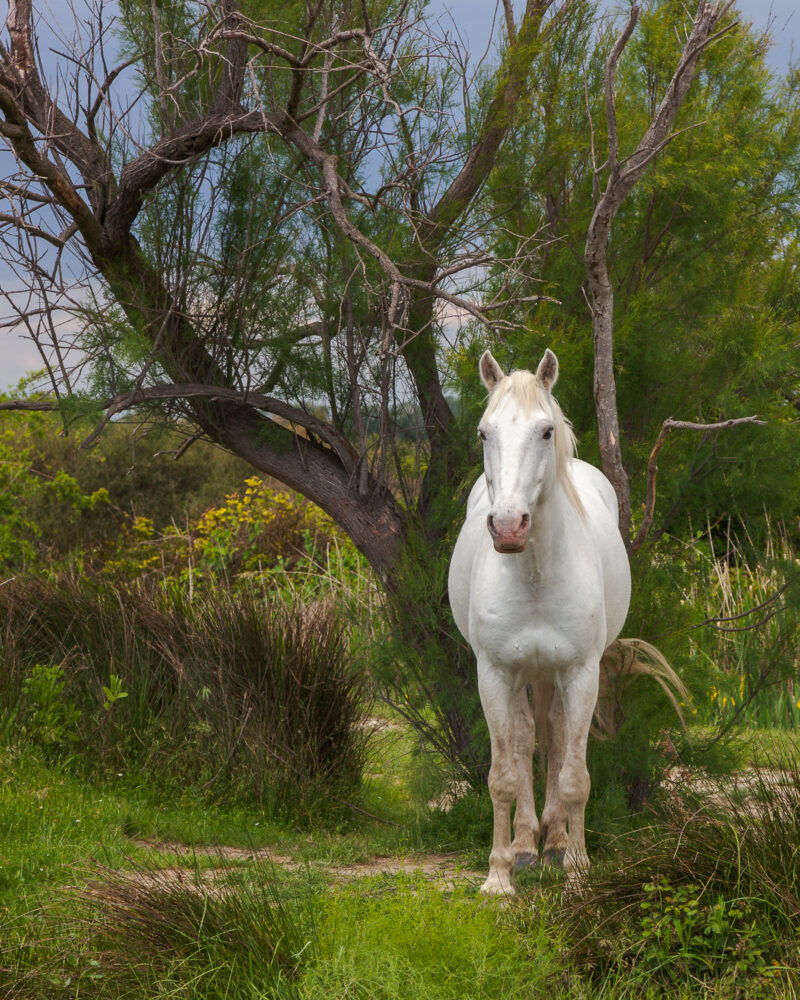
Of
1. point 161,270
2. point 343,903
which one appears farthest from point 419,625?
point 161,270

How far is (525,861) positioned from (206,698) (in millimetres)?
2735

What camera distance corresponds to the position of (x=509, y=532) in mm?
3049

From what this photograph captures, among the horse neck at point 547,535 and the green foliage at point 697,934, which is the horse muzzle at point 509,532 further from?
the green foliage at point 697,934

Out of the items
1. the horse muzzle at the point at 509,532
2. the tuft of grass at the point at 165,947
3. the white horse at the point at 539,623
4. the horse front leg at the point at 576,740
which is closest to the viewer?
the tuft of grass at the point at 165,947

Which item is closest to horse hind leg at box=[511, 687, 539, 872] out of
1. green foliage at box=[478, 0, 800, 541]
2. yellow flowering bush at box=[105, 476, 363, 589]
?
green foliage at box=[478, 0, 800, 541]

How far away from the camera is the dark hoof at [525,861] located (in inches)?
151

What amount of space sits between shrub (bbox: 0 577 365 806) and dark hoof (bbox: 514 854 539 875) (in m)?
2.09

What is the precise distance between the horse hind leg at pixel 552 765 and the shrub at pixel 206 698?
6.53 feet

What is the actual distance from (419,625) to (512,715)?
6.25ft

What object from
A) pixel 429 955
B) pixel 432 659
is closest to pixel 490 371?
pixel 429 955

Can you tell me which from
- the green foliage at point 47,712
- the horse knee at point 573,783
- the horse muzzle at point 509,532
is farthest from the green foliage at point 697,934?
the green foliage at point 47,712

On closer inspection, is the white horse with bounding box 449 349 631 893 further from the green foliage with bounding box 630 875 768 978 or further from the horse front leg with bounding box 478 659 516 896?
the green foliage with bounding box 630 875 768 978

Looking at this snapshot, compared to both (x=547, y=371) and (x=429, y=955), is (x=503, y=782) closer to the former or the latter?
(x=429, y=955)

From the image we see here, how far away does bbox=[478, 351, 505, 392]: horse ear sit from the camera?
3605 mm
